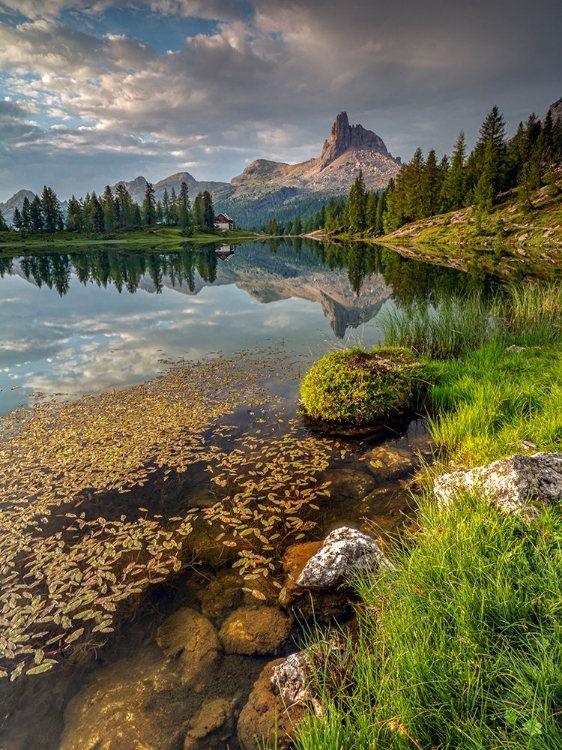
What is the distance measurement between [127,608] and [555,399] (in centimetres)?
1003

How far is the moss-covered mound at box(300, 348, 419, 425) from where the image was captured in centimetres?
1141

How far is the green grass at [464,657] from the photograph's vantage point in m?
2.88

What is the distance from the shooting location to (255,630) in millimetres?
5316

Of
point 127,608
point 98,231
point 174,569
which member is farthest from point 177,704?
point 98,231

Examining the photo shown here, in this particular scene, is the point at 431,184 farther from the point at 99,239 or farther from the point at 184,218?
the point at 99,239

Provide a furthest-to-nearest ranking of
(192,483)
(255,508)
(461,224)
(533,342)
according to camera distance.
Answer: (461,224) < (533,342) < (192,483) < (255,508)

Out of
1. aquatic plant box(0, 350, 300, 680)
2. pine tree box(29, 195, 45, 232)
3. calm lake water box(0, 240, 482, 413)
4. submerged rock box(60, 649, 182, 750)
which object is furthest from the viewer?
pine tree box(29, 195, 45, 232)

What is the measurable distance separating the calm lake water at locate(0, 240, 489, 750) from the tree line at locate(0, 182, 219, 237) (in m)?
131

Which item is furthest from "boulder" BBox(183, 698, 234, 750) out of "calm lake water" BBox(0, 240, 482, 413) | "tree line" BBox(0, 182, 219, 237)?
"tree line" BBox(0, 182, 219, 237)

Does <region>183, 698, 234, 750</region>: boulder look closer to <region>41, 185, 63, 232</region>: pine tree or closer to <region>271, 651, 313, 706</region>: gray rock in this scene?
<region>271, 651, 313, 706</region>: gray rock

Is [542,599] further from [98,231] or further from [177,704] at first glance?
[98,231]

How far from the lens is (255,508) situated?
310 inches

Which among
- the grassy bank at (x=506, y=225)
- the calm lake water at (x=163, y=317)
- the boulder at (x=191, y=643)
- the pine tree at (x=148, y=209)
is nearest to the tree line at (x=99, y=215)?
the pine tree at (x=148, y=209)

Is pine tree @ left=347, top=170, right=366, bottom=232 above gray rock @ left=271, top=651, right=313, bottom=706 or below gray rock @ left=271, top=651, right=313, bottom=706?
above
